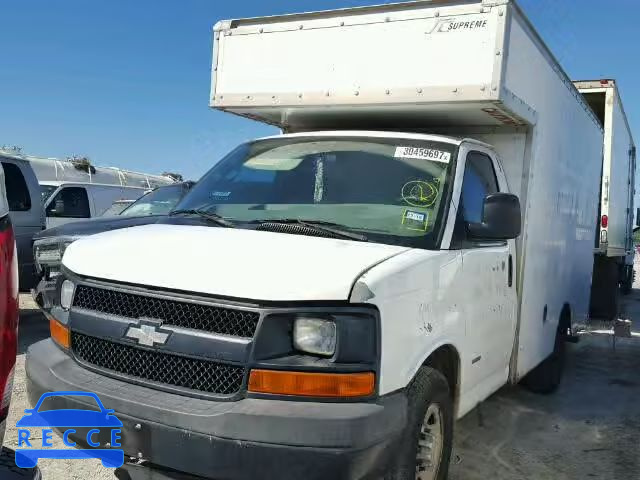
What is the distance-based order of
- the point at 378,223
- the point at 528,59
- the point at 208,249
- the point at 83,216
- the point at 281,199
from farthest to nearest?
the point at 83,216 → the point at 528,59 → the point at 281,199 → the point at 378,223 → the point at 208,249

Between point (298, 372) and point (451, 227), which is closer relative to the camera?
point (298, 372)

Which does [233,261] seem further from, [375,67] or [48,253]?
[48,253]

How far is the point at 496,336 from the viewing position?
4117 mm

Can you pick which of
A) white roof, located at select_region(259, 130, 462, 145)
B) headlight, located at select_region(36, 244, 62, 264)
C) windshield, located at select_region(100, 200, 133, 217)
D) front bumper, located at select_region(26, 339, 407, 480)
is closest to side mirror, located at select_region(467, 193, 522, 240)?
white roof, located at select_region(259, 130, 462, 145)

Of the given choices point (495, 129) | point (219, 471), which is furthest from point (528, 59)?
point (219, 471)

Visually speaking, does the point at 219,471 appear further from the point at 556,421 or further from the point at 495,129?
the point at 556,421

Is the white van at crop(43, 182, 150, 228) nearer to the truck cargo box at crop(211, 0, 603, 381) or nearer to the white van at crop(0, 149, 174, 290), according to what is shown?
the white van at crop(0, 149, 174, 290)

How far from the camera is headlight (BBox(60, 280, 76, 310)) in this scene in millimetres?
3152

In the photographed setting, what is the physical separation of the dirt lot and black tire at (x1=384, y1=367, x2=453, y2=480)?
807 mm

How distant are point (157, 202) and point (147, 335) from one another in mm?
6656

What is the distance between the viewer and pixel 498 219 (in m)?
3.52

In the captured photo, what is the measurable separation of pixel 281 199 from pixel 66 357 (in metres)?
1.51

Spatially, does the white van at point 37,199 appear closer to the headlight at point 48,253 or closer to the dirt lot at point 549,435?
the headlight at point 48,253

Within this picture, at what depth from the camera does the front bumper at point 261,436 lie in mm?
2338
